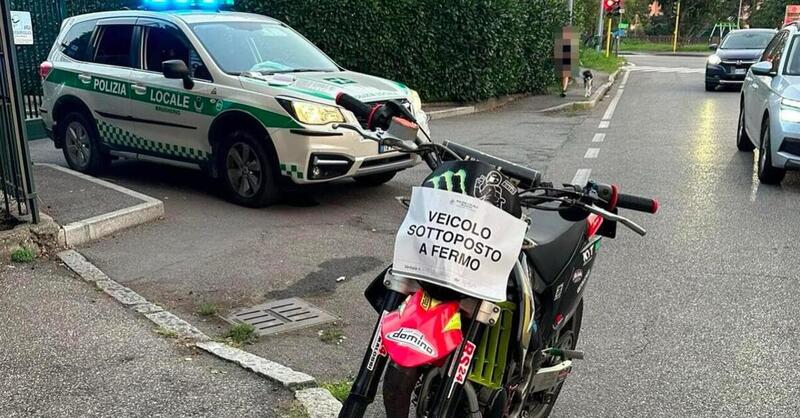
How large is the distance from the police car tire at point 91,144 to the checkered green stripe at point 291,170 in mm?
2792

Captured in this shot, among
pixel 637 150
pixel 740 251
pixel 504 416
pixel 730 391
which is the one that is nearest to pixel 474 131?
pixel 637 150

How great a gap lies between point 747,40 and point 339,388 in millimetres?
21565

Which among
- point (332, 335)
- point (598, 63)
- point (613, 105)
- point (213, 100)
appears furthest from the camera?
point (598, 63)

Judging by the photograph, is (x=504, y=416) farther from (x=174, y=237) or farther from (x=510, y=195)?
(x=174, y=237)

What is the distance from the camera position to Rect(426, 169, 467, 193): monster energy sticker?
248cm

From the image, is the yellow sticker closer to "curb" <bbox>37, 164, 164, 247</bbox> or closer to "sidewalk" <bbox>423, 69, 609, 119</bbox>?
"curb" <bbox>37, 164, 164, 247</bbox>

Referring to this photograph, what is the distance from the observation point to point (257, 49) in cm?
826

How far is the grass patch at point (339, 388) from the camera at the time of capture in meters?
3.79

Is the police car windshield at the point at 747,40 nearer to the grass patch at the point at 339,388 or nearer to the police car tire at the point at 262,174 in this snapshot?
the police car tire at the point at 262,174

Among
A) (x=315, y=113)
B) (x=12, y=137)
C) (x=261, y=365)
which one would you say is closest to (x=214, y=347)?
(x=261, y=365)

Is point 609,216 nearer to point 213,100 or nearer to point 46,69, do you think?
point 213,100

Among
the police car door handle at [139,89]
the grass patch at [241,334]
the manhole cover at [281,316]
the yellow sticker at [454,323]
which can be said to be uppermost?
the police car door handle at [139,89]

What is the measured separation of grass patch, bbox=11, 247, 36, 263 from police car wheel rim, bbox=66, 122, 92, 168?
348 centimetres

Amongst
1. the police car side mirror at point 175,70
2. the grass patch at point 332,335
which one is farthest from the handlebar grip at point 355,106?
the police car side mirror at point 175,70
